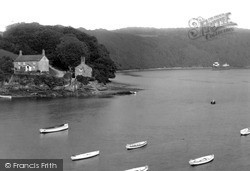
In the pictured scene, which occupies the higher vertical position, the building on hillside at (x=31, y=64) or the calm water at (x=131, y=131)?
the building on hillside at (x=31, y=64)

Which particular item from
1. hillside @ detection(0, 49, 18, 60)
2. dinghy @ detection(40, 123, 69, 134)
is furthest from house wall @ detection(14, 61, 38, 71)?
dinghy @ detection(40, 123, 69, 134)

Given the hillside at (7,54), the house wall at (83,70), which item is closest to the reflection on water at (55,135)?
the house wall at (83,70)

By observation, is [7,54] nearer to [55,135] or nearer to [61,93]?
[61,93]

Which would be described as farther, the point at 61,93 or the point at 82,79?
the point at 82,79

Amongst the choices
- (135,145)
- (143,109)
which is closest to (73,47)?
(143,109)

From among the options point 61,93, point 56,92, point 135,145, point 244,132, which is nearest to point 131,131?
point 135,145

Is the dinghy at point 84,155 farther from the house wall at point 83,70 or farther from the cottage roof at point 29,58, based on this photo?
the house wall at point 83,70

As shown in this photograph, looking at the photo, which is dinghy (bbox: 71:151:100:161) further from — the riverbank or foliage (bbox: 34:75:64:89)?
foliage (bbox: 34:75:64:89)
